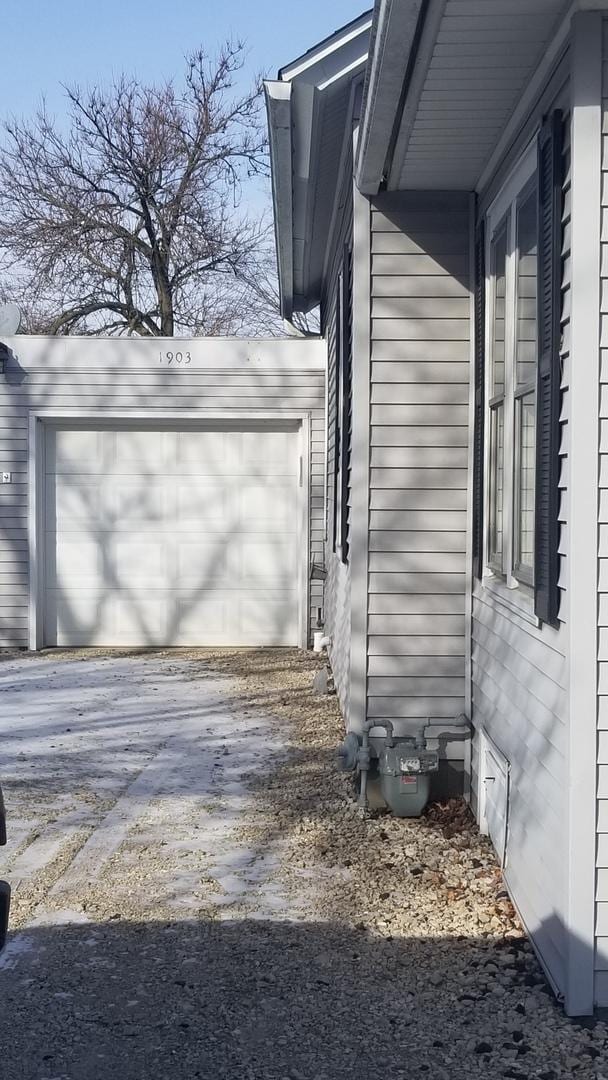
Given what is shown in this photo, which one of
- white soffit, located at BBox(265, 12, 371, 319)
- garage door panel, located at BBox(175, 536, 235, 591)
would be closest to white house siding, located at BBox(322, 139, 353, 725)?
white soffit, located at BBox(265, 12, 371, 319)

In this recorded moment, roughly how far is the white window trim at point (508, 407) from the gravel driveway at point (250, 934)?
1094 millimetres

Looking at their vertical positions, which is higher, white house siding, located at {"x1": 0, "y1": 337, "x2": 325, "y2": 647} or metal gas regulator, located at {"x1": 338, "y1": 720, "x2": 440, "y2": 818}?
white house siding, located at {"x1": 0, "y1": 337, "x2": 325, "y2": 647}

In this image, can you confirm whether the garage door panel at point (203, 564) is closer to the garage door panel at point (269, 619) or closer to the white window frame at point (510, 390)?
the garage door panel at point (269, 619)

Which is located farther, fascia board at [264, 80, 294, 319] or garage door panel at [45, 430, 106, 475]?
garage door panel at [45, 430, 106, 475]

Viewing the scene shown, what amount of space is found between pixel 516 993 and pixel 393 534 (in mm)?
2422

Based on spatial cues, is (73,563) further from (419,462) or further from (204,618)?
(419,462)

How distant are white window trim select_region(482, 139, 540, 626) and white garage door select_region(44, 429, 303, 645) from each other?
567 cm

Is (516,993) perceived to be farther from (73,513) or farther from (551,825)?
(73,513)

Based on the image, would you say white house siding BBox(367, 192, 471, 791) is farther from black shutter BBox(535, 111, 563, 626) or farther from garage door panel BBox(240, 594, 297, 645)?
garage door panel BBox(240, 594, 297, 645)

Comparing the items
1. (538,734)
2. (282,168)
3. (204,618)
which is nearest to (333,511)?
(204,618)

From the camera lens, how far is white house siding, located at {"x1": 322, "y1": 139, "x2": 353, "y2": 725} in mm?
6582

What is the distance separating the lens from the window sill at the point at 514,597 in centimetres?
379

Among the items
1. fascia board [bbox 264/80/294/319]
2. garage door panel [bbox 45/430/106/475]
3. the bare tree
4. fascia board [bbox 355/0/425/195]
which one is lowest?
garage door panel [bbox 45/430/106/475]

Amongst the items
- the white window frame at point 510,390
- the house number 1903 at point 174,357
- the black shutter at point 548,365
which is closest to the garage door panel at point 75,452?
the house number 1903 at point 174,357
